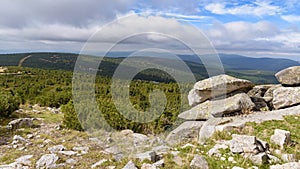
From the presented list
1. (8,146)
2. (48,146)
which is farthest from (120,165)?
(8,146)

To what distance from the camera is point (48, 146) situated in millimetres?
12016

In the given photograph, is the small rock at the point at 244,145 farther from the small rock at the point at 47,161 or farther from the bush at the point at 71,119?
the bush at the point at 71,119

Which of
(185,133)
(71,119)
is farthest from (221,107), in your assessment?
(71,119)

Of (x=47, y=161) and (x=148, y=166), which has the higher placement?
(x=148, y=166)

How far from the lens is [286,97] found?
15.3 m

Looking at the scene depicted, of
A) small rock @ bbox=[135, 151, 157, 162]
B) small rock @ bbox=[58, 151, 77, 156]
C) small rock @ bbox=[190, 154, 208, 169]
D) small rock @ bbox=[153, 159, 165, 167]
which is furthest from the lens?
small rock @ bbox=[58, 151, 77, 156]

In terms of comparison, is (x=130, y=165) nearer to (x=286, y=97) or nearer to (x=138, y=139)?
(x=138, y=139)

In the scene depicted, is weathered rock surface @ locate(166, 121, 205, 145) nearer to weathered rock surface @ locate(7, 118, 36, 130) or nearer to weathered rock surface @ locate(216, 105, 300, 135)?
weathered rock surface @ locate(216, 105, 300, 135)

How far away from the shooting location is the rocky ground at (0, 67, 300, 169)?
8516 mm

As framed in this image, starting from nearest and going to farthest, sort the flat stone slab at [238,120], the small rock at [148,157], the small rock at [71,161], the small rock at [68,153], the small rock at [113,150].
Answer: the small rock at [148,157] < the small rock at [71,161] < the small rock at [68,153] < the small rock at [113,150] < the flat stone slab at [238,120]

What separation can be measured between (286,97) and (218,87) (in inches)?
155

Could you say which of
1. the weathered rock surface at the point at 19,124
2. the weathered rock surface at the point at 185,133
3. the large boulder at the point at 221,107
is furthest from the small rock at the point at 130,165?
the weathered rock surface at the point at 19,124

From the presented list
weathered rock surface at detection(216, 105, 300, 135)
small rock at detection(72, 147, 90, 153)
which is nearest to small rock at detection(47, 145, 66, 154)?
small rock at detection(72, 147, 90, 153)

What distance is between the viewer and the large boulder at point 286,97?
15016 millimetres
